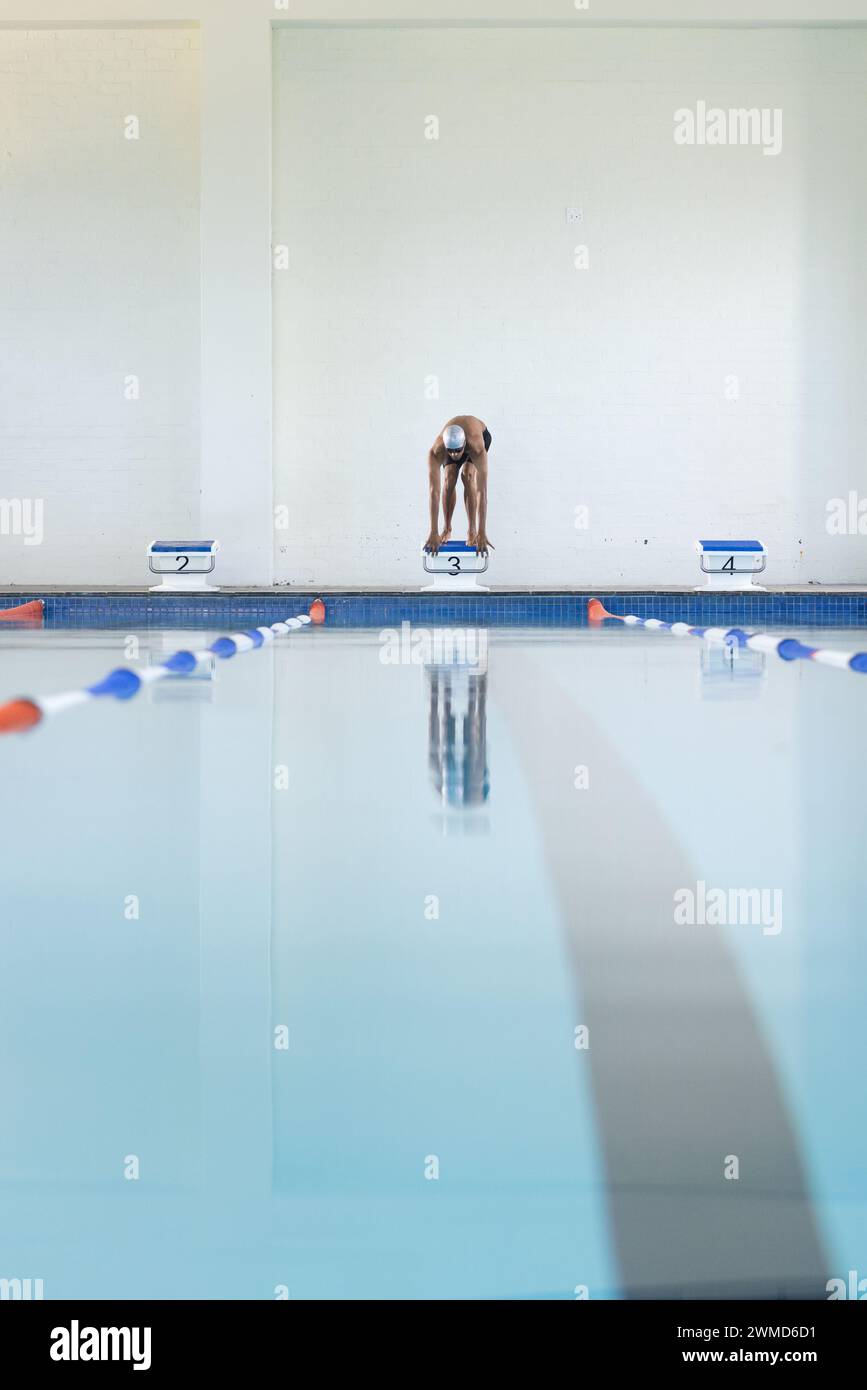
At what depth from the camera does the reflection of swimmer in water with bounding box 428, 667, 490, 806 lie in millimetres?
2602

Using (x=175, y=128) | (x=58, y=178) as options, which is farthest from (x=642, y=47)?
(x=58, y=178)

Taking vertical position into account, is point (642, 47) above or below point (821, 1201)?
above

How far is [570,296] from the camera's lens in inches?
406

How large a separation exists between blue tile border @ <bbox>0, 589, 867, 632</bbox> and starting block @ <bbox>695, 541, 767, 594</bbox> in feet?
0.68

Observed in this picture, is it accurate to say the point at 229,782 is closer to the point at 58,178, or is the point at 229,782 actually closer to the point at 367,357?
the point at 367,357

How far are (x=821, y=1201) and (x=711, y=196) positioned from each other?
10.3m

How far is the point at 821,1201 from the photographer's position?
100 centimetres

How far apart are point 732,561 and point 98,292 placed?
531 cm

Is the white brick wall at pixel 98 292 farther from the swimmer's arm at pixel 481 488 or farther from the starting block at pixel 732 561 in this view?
the starting block at pixel 732 561

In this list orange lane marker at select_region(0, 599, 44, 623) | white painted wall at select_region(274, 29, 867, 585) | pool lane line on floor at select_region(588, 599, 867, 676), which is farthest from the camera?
white painted wall at select_region(274, 29, 867, 585)

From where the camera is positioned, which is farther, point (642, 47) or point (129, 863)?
point (642, 47)

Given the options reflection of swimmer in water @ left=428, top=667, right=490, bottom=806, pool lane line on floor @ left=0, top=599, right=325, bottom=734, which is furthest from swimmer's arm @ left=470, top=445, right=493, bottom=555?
reflection of swimmer in water @ left=428, top=667, right=490, bottom=806

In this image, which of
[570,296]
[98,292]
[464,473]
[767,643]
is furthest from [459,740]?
[98,292]

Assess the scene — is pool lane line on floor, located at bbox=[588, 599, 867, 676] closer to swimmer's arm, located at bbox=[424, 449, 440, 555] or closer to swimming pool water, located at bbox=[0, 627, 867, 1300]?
swimmer's arm, located at bbox=[424, 449, 440, 555]
